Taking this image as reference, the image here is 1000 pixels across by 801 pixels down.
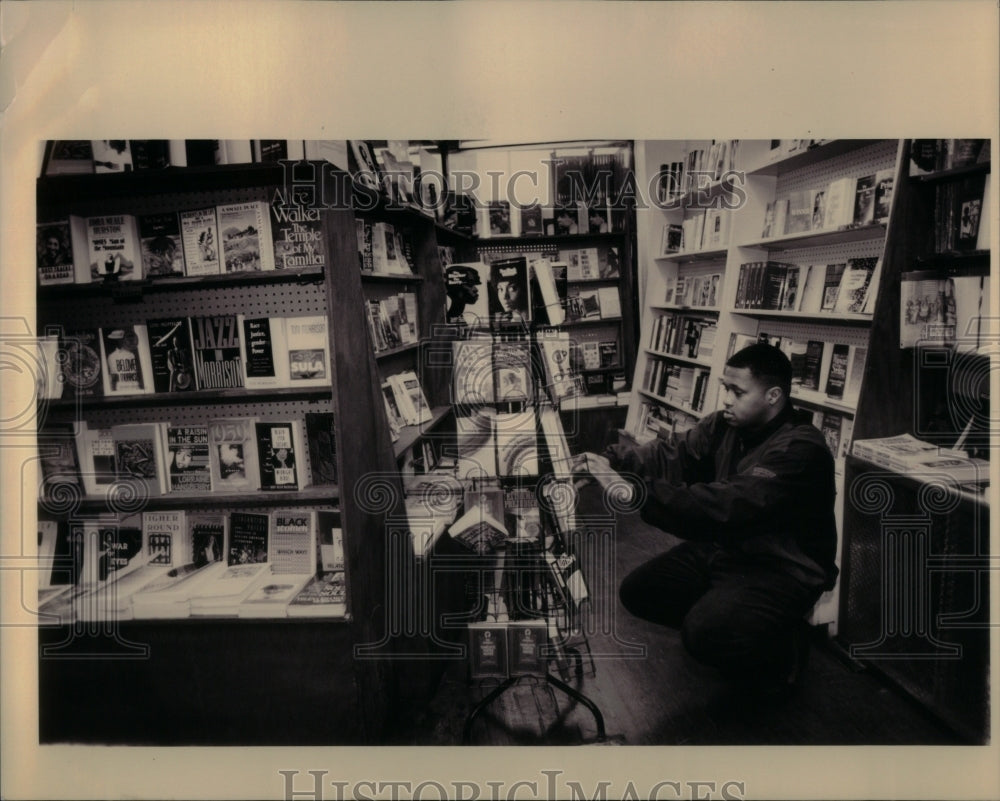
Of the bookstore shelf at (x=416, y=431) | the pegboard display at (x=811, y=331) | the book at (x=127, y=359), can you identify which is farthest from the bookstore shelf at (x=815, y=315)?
the book at (x=127, y=359)

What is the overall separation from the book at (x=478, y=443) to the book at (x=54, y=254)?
4.46 ft

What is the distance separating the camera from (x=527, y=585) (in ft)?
6.84

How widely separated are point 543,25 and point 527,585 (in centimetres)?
185

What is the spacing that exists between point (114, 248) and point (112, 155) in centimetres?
30

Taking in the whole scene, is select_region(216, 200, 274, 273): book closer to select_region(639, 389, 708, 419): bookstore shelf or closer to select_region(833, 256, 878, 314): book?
select_region(639, 389, 708, 419): bookstore shelf

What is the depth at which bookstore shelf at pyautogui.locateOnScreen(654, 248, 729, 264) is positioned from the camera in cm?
223

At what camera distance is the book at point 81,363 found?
1986 millimetres

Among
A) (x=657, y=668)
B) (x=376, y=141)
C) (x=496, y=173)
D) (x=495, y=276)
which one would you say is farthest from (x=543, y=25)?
(x=657, y=668)

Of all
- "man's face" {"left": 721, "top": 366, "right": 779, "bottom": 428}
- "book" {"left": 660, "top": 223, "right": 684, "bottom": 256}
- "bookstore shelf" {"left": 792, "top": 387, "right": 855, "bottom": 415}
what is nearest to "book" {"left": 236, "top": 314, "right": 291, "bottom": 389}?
"book" {"left": 660, "top": 223, "right": 684, "bottom": 256}

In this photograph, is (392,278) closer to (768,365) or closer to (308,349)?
(308,349)

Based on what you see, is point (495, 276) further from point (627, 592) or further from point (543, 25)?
point (627, 592)

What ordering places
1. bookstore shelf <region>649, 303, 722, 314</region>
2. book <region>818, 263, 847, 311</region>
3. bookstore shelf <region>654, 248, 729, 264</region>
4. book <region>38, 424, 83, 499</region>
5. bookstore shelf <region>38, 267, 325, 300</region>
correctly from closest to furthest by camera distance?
bookstore shelf <region>38, 267, 325, 300</region> → book <region>38, 424, 83, 499</region> → book <region>818, 263, 847, 311</region> → bookstore shelf <region>654, 248, 729, 264</region> → bookstore shelf <region>649, 303, 722, 314</region>

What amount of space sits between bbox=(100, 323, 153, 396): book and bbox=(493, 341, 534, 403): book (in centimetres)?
115

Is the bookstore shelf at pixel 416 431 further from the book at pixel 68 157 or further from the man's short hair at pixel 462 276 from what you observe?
the book at pixel 68 157
